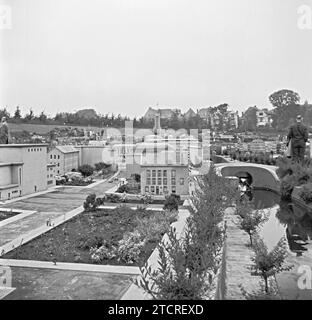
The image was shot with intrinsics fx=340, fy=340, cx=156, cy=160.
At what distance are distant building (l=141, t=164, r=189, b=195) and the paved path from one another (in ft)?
5.34

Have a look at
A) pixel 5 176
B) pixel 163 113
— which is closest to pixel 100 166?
pixel 5 176

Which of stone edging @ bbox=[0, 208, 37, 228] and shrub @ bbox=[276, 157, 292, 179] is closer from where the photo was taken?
stone edging @ bbox=[0, 208, 37, 228]

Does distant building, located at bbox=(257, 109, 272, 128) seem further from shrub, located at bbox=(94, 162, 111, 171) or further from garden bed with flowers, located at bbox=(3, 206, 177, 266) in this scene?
garden bed with flowers, located at bbox=(3, 206, 177, 266)

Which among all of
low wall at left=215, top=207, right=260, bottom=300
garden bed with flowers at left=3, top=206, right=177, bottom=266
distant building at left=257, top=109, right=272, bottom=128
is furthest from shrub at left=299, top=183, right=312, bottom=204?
distant building at left=257, top=109, right=272, bottom=128

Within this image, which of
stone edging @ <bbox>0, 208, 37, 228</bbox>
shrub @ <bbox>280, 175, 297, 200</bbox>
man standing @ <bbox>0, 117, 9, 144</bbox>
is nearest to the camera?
stone edging @ <bbox>0, 208, 37, 228</bbox>

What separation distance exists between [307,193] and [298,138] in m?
2.64

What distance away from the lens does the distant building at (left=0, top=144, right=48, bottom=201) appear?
994cm

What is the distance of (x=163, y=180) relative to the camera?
10.2m

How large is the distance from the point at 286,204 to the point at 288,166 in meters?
A: 1.39

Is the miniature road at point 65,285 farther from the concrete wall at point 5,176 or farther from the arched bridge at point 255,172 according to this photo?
the arched bridge at point 255,172

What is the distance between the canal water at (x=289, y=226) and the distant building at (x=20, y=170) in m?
7.06

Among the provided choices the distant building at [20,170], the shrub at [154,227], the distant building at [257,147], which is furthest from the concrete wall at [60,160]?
the distant building at [257,147]

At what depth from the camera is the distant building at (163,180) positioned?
1010 cm

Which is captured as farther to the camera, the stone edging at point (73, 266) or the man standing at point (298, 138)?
the man standing at point (298, 138)
